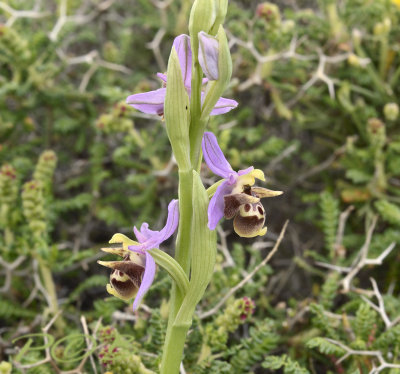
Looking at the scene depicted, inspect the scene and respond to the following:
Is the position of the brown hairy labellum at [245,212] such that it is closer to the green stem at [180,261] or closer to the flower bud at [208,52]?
the green stem at [180,261]

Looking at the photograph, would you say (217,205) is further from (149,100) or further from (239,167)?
(239,167)

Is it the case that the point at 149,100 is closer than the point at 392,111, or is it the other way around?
the point at 149,100

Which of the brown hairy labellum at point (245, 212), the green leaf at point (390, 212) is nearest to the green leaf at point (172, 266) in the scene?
the brown hairy labellum at point (245, 212)

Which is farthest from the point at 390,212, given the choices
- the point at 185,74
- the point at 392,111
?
the point at 185,74

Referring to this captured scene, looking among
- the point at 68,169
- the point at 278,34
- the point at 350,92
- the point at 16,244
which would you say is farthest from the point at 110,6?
the point at 16,244

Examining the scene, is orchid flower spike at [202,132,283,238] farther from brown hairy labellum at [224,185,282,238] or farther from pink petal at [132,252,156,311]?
pink petal at [132,252,156,311]

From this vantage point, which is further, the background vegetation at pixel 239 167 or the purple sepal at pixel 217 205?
the background vegetation at pixel 239 167

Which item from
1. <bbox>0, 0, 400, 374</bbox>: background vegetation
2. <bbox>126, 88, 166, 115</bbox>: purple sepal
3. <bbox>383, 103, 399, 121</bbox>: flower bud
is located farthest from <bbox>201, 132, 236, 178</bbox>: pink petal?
<bbox>383, 103, 399, 121</bbox>: flower bud
